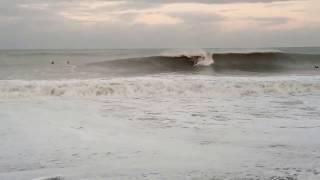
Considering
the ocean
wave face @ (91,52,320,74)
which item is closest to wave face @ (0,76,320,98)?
the ocean

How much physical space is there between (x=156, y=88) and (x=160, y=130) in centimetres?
609

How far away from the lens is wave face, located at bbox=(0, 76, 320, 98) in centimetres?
1266

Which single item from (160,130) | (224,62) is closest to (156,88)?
(160,130)

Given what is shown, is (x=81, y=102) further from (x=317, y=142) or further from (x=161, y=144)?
(x=317, y=142)

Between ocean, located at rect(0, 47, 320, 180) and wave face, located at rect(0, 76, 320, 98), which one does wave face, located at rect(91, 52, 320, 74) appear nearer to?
wave face, located at rect(0, 76, 320, 98)

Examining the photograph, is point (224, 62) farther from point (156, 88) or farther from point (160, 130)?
point (160, 130)

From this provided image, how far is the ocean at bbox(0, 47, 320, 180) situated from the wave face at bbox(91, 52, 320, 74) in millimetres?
10978

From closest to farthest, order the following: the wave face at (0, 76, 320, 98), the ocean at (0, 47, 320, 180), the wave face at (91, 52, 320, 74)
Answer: the ocean at (0, 47, 320, 180) → the wave face at (0, 76, 320, 98) → the wave face at (91, 52, 320, 74)

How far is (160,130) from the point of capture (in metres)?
7.47

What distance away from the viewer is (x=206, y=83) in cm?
1422

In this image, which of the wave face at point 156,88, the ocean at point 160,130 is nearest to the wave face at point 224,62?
the wave face at point 156,88

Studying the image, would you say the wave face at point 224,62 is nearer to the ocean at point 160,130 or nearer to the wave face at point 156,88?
the wave face at point 156,88

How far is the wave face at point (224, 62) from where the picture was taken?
25391 mm

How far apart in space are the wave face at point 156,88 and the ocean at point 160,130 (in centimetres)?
3
